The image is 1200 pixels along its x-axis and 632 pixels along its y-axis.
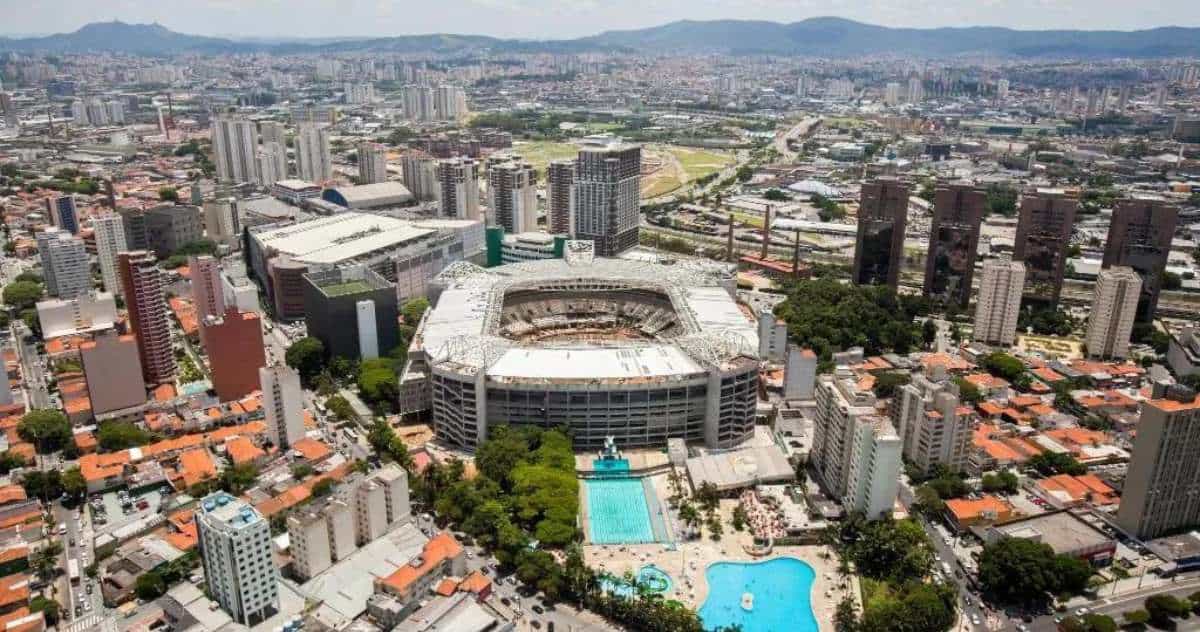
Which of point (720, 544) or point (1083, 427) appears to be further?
point (1083, 427)

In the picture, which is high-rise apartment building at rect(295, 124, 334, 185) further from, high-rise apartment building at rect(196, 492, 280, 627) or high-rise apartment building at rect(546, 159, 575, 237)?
high-rise apartment building at rect(196, 492, 280, 627)

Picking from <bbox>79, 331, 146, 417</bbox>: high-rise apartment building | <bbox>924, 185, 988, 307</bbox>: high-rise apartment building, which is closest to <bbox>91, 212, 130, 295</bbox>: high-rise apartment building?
<bbox>79, 331, 146, 417</bbox>: high-rise apartment building

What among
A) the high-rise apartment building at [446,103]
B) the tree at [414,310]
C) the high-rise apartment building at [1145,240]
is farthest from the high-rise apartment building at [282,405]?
the high-rise apartment building at [446,103]

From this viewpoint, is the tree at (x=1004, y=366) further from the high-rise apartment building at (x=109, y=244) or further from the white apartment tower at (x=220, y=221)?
the white apartment tower at (x=220, y=221)

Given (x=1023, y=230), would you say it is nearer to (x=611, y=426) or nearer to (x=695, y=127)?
(x=611, y=426)

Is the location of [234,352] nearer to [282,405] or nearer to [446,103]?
[282,405]

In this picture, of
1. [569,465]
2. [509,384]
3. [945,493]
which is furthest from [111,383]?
[945,493]

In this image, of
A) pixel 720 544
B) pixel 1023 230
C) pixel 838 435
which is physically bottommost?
pixel 720 544
